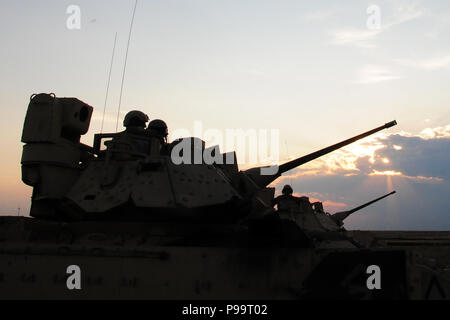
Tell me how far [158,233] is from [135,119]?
246 cm

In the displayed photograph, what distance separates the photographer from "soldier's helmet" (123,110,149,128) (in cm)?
820

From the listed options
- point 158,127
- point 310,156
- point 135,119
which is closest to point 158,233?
point 135,119

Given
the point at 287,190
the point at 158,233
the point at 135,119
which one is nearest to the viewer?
the point at 158,233

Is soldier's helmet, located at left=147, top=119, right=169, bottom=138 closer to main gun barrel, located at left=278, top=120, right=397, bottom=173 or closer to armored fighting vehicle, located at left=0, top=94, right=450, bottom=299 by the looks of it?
armored fighting vehicle, located at left=0, top=94, right=450, bottom=299

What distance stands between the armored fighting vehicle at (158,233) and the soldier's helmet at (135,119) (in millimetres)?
22

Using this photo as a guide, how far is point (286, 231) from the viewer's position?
5965mm

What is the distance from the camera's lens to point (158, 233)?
665 centimetres

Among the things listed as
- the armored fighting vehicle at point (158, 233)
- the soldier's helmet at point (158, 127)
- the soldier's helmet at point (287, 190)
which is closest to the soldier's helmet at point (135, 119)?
the armored fighting vehicle at point (158, 233)

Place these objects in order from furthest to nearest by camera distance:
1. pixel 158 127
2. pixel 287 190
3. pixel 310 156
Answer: pixel 287 190, pixel 310 156, pixel 158 127

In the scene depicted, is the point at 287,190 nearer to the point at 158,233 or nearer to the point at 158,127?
the point at 158,127

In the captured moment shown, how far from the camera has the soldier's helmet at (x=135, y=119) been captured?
8.20 meters

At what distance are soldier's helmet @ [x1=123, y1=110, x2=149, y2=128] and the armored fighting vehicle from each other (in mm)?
22

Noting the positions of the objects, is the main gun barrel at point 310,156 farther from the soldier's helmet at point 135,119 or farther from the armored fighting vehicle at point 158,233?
the soldier's helmet at point 135,119
